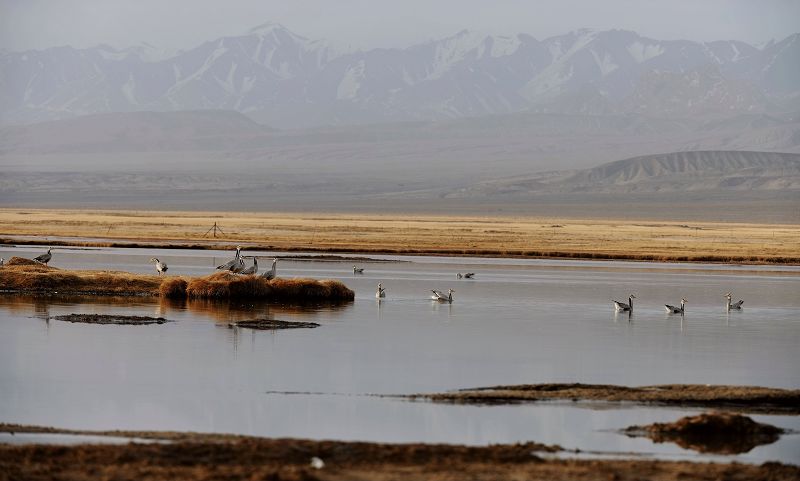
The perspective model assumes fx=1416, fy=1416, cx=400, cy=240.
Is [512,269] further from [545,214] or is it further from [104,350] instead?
[545,214]

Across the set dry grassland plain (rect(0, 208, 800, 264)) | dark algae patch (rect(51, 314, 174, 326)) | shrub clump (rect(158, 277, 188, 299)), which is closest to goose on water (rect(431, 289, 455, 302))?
shrub clump (rect(158, 277, 188, 299))

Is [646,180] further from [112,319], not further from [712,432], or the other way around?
[712,432]

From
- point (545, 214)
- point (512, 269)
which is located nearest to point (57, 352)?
point (512, 269)

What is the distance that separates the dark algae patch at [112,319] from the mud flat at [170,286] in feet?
14.5

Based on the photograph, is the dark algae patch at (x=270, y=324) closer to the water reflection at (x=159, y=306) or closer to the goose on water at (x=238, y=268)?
the water reflection at (x=159, y=306)

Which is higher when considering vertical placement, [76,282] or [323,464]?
[76,282]

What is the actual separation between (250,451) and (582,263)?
36.6m

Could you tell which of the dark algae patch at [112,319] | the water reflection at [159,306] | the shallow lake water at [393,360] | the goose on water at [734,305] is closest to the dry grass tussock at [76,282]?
the water reflection at [159,306]

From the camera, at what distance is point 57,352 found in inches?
758

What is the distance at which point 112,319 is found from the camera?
23.6 meters

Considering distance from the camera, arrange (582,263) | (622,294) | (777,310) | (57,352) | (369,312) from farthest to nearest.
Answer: (582,263)
(622,294)
(777,310)
(369,312)
(57,352)

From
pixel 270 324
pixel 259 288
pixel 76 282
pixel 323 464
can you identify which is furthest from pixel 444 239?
pixel 323 464

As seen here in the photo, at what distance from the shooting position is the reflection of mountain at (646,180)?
176 meters

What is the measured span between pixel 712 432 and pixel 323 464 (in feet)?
13.7
